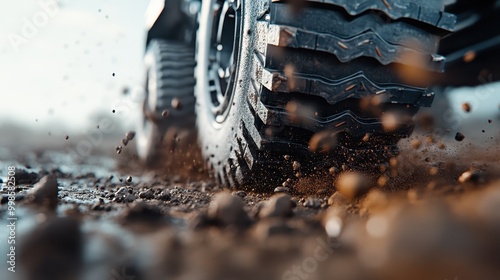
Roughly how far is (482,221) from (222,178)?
1.39 meters

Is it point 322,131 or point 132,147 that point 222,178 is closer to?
point 322,131

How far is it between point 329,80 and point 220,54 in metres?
1.03

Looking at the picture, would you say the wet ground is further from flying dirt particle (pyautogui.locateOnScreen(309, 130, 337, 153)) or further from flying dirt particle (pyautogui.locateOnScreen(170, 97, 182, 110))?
flying dirt particle (pyautogui.locateOnScreen(170, 97, 182, 110))

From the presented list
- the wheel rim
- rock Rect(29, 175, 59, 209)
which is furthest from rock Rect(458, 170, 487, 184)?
rock Rect(29, 175, 59, 209)

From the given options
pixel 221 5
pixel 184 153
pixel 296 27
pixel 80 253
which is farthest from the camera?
pixel 184 153

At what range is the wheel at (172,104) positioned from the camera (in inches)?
117

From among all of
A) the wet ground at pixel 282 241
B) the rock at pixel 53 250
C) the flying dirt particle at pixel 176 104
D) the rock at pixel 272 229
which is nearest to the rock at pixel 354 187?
the wet ground at pixel 282 241

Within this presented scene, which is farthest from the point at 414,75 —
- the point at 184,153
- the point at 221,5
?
the point at 184,153

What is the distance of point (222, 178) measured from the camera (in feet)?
6.79

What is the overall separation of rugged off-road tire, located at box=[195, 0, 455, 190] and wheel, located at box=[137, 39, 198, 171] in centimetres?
114

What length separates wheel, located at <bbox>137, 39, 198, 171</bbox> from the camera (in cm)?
298

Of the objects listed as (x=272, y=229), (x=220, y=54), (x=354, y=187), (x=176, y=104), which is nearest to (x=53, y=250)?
(x=272, y=229)

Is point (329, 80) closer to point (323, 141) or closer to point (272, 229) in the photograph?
point (323, 141)

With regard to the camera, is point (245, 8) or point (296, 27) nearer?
point (296, 27)
